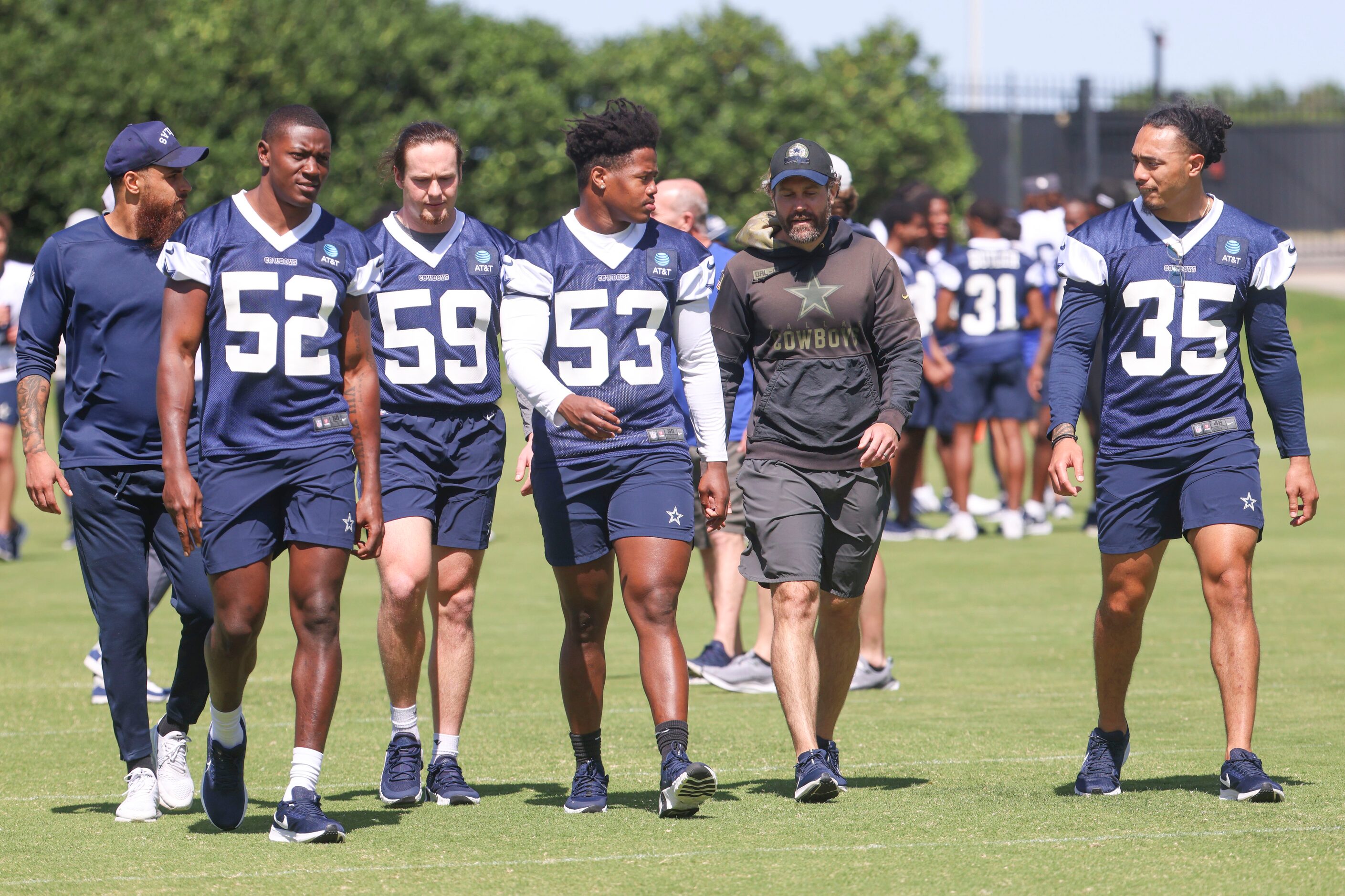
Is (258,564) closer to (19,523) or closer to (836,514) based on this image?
(836,514)

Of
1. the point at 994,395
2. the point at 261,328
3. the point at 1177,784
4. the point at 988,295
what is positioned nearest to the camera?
the point at 261,328

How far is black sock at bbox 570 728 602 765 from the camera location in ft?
20.7

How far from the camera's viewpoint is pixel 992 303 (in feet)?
46.3

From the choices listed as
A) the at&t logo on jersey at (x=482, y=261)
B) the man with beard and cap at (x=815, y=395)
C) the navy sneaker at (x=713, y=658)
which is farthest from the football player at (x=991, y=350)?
the at&t logo on jersey at (x=482, y=261)

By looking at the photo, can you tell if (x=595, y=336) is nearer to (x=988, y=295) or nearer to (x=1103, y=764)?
(x=1103, y=764)

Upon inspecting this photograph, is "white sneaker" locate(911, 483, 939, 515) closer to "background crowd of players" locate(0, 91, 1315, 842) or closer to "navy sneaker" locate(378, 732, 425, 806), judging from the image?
"background crowd of players" locate(0, 91, 1315, 842)

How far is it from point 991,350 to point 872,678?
601 centimetres

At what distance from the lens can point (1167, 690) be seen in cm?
848

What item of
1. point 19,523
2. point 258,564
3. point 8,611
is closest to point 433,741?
point 258,564

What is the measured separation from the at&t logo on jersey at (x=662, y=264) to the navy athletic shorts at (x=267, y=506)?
4.11ft

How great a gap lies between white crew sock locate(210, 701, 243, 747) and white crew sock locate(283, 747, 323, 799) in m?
0.32

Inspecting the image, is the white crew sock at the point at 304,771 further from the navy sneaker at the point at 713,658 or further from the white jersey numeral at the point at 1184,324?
the navy sneaker at the point at 713,658

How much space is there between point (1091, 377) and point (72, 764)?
385 inches

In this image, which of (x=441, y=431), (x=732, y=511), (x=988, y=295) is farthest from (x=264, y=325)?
(x=988, y=295)
